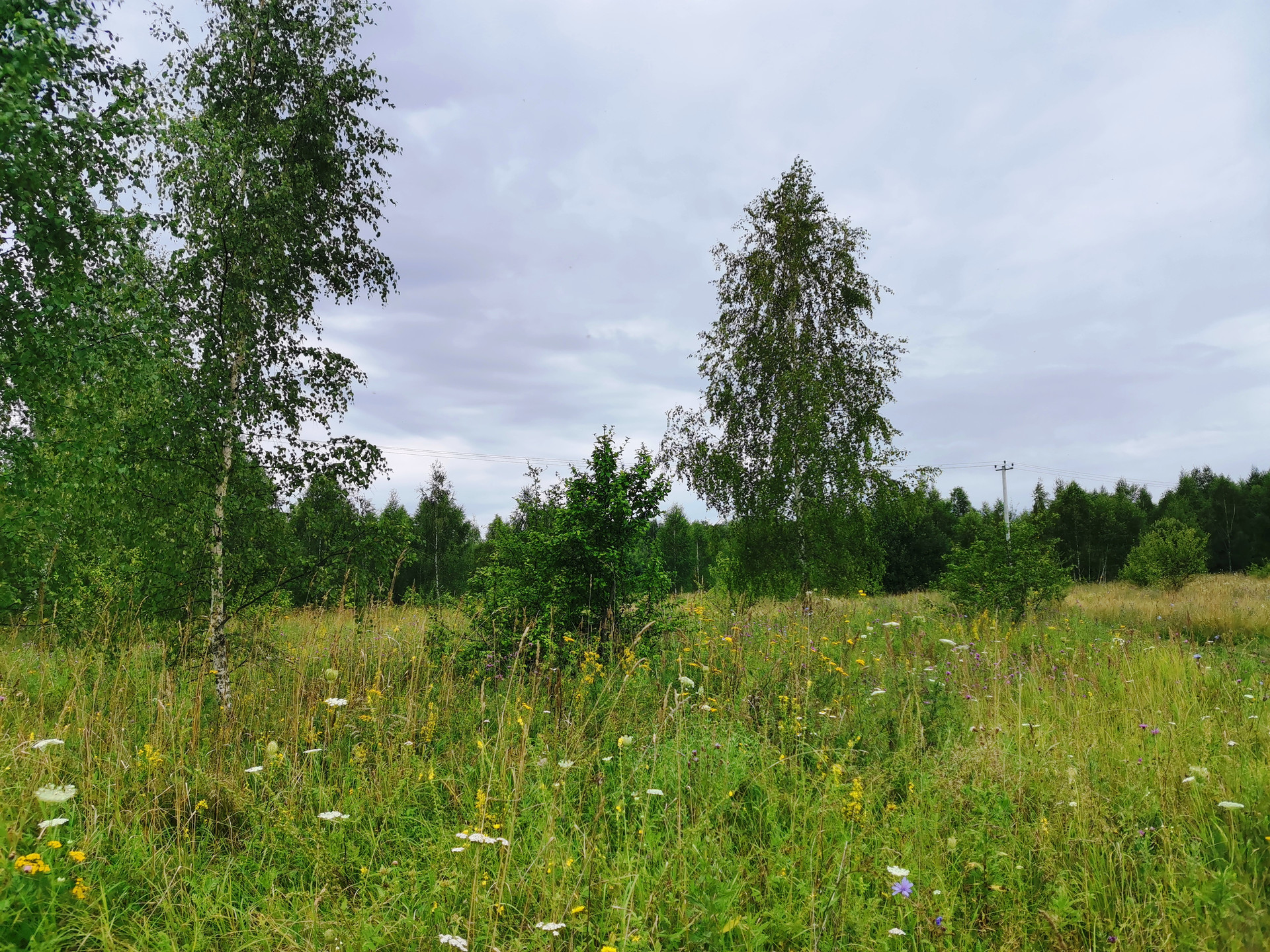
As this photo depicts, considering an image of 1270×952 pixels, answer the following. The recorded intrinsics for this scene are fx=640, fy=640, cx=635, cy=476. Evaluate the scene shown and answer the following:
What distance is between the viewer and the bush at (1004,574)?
10.6 meters

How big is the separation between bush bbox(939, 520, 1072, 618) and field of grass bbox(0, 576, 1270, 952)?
5291 mm

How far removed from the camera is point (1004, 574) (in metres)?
10.6

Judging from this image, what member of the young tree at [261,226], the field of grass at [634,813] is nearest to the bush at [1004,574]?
the field of grass at [634,813]

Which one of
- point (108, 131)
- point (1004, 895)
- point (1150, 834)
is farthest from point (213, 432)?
point (1150, 834)

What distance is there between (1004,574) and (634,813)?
32.1 feet

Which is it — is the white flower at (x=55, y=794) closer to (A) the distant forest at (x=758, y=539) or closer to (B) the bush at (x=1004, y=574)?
(A) the distant forest at (x=758, y=539)

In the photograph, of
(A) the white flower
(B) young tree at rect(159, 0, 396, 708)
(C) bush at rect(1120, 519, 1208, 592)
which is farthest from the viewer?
(C) bush at rect(1120, 519, 1208, 592)

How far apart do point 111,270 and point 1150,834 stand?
28.5 feet

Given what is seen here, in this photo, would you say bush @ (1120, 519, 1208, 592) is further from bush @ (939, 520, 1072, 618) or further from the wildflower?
the wildflower

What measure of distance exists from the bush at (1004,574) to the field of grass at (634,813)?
17.4 ft

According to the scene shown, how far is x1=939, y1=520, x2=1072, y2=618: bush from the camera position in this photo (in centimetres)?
1064

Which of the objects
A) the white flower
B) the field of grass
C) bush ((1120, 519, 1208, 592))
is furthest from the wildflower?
bush ((1120, 519, 1208, 592))

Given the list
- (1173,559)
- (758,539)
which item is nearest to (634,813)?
(758,539)

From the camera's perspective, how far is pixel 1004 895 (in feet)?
8.18
